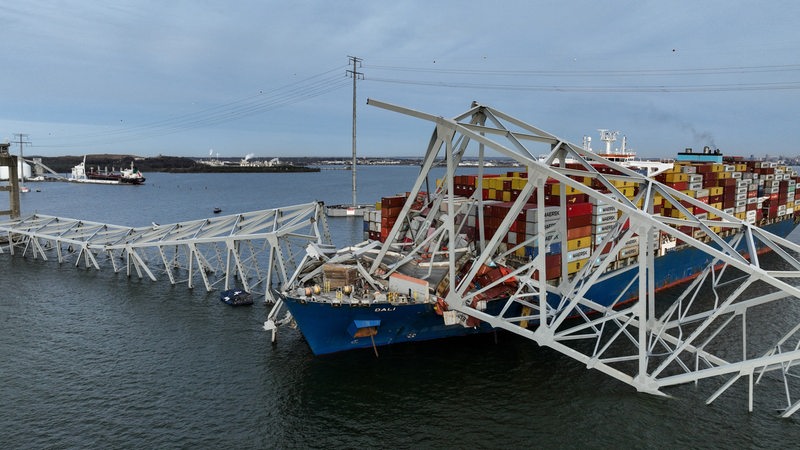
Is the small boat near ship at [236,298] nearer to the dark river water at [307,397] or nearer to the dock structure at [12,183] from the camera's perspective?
the dark river water at [307,397]

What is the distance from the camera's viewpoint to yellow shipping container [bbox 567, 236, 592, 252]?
38.8 metres

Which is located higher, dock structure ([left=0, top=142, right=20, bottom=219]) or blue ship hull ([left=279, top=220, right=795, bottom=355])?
dock structure ([left=0, top=142, right=20, bottom=219])

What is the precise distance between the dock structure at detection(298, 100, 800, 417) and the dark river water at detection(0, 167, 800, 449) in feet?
5.60

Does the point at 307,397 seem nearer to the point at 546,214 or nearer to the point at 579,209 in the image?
the point at 546,214

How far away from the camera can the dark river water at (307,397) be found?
23.6 m

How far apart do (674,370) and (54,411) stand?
33884 millimetres

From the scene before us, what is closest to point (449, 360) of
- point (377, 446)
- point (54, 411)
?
point (377, 446)

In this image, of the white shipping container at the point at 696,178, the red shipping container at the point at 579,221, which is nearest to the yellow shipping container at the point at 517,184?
the red shipping container at the point at 579,221

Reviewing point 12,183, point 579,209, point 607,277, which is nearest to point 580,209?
point 579,209

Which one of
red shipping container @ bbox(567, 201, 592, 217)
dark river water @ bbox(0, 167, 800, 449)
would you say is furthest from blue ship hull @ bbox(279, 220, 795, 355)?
red shipping container @ bbox(567, 201, 592, 217)

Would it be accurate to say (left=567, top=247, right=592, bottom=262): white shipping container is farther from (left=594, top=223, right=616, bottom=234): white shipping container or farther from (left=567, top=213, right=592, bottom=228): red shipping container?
(left=567, top=213, right=592, bottom=228): red shipping container

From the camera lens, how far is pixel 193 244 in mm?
45469

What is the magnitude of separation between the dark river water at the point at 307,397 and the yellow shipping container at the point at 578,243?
28.9 feet

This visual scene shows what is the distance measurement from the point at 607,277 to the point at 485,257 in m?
8.35
